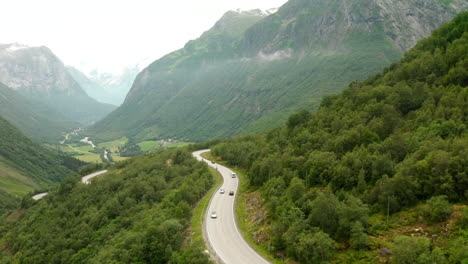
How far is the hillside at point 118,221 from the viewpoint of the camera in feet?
158

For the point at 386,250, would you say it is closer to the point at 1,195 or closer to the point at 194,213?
the point at 194,213

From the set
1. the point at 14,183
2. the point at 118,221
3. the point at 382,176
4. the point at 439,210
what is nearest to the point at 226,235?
the point at 382,176

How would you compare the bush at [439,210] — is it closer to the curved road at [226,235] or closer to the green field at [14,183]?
the curved road at [226,235]

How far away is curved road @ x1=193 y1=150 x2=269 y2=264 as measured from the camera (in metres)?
43.3

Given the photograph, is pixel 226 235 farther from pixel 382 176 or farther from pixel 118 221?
pixel 118 221

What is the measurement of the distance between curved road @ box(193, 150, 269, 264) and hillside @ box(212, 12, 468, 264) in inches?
115

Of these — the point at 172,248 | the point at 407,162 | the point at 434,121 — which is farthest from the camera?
the point at 434,121

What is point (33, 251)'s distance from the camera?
83875 millimetres

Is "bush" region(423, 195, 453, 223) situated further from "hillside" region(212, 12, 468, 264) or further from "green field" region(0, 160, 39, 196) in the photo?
"green field" region(0, 160, 39, 196)

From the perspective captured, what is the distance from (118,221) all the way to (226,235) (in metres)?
41.9

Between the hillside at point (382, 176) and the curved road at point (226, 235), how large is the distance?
9.62 ft

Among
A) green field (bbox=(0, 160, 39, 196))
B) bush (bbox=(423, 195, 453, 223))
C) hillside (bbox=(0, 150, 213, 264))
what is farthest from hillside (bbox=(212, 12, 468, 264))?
green field (bbox=(0, 160, 39, 196))

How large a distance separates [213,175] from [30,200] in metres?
88.0

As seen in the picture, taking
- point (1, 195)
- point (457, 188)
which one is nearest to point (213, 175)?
point (457, 188)
